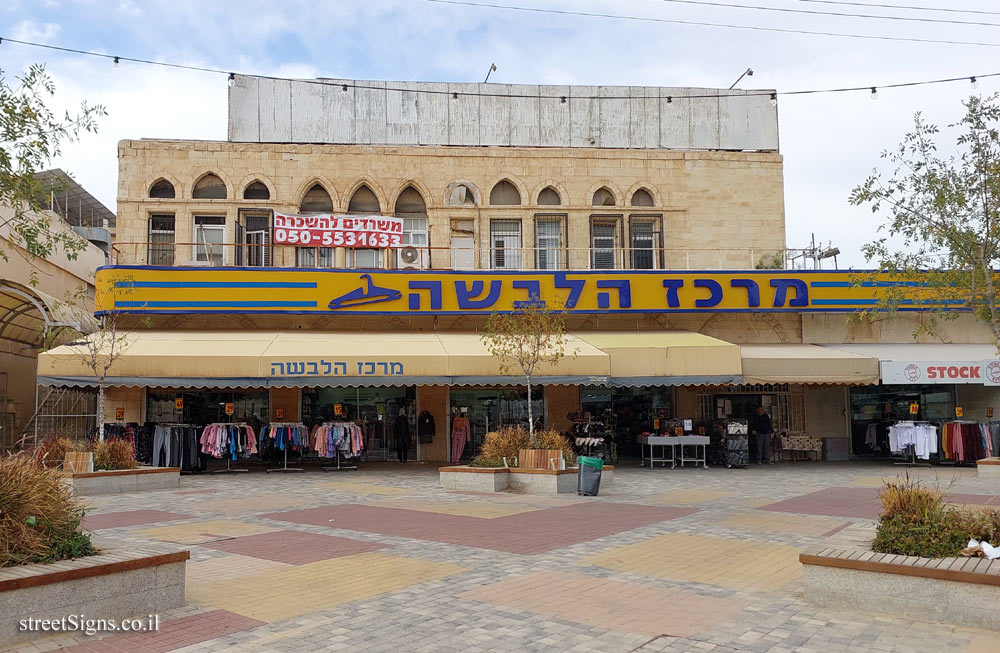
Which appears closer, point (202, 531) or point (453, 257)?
point (202, 531)

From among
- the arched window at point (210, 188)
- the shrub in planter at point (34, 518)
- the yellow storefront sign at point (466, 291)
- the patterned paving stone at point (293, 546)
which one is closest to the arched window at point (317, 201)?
the arched window at point (210, 188)

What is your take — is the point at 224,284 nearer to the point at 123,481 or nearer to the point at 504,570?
the point at 123,481

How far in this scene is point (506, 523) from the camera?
11.6 m

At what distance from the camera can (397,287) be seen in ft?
74.8

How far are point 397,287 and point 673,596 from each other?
645 inches

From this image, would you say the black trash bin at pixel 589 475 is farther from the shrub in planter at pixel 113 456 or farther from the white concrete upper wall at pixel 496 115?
the white concrete upper wall at pixel 496 115

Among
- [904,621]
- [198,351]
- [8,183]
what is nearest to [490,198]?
[198,351]

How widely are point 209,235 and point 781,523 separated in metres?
18.8

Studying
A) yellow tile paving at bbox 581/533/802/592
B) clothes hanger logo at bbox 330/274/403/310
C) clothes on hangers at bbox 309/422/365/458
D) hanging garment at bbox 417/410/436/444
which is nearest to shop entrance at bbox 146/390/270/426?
clothes on hangers at bbox 309/422/365/458

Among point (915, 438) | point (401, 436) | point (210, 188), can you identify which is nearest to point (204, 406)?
point (401, 436)

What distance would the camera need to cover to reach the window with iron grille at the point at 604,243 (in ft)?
84.1

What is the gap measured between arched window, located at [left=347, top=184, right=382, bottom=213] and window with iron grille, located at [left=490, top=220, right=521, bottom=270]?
3.59 metres

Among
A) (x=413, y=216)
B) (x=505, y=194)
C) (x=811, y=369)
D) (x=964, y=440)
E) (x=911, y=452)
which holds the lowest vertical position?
(x=911, y=452)

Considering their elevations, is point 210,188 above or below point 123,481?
above
